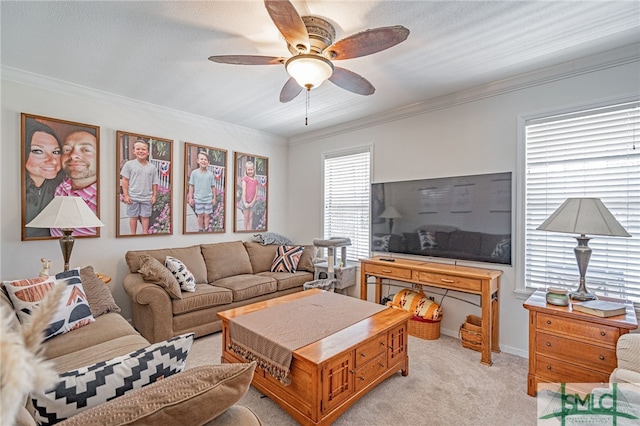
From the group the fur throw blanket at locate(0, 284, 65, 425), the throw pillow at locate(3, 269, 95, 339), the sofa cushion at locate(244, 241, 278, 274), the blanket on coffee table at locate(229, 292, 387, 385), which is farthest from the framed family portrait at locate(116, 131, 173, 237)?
the fur throw blanket at locate(0, 284, 65, 425)

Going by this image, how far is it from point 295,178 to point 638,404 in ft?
14.7

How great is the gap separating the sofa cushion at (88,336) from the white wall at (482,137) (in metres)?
3.08

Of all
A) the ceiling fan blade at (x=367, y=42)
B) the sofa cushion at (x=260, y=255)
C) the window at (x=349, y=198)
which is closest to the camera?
the ceiling fan blade at (x=367, y=42)

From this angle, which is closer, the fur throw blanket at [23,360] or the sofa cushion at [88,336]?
the fur throw blanket at [23,360]

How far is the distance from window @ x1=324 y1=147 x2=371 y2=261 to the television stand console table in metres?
0.81

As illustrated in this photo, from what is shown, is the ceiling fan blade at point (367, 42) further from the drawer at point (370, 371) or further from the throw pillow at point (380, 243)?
the throw pillow at point (380, 243)

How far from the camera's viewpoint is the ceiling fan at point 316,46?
5.42 feet

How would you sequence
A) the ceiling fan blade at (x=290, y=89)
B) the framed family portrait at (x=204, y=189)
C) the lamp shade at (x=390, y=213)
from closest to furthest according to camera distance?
1. the ceiling fan blade at (x=290, y=89)
2. the lamp shade at (x=390, y=213)
3. the framed family portrait at (x=204, y=189)

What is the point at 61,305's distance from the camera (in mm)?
2072

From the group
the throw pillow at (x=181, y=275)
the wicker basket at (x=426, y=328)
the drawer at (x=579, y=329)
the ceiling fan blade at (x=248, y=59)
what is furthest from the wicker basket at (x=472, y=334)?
the ceiling fan blade at (x=248, y=59)

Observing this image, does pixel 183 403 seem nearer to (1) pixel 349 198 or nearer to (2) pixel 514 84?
(2) pixel 514 84

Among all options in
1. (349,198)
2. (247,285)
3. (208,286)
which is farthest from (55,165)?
(349,198)

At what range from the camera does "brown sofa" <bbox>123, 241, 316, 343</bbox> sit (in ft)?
9.25

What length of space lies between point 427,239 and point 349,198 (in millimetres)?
1362
